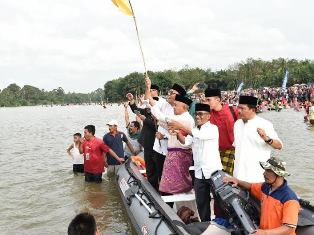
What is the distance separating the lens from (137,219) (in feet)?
18.8

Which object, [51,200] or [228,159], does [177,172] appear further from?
[51,200]

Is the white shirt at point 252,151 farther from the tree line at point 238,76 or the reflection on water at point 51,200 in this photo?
the tree line at point 238,76

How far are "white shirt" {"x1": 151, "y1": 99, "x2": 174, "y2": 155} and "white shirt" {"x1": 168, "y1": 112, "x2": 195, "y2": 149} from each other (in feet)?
0.73

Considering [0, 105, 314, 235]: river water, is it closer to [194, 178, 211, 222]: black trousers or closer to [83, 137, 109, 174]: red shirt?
[83, 137, 109, 174]: red shirt

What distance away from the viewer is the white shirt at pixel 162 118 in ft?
18.2

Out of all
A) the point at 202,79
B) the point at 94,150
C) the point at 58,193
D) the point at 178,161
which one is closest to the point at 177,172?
the point at 178,161

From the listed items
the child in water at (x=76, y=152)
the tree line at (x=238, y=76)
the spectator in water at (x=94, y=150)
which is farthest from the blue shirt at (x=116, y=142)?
the tree line at (x=238, y=76)

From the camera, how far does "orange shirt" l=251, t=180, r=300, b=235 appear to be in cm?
356

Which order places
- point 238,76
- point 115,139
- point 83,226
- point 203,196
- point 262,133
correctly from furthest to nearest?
1. point 238,76
2. point 115,139
3. point 203,196
4. point 262,133
5. point 83,226

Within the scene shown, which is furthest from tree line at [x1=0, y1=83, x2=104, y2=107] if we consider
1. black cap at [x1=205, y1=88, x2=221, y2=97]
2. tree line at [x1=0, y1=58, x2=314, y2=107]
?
black cap at [x1=205, y1=88, x2=221, y2=97]

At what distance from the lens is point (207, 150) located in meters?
4.84

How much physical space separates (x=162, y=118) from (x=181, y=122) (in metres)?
0.39

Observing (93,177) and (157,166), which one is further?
(93,177)

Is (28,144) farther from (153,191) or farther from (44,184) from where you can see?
(153,191)
